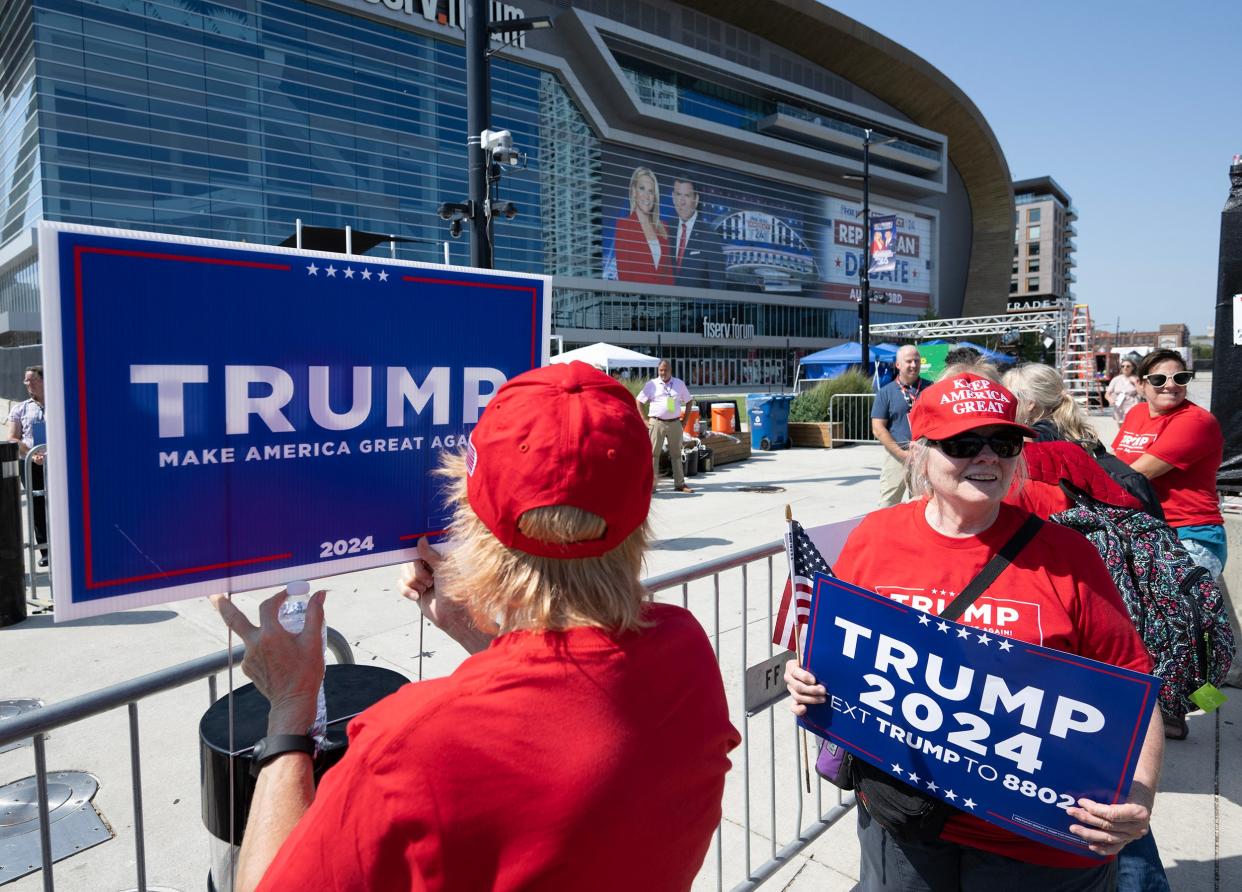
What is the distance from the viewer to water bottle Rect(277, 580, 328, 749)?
1193 millimetres

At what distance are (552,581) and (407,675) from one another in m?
3.89

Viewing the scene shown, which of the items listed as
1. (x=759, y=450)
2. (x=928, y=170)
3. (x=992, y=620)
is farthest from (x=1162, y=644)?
(x=928, y=170)

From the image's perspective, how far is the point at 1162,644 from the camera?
240cm

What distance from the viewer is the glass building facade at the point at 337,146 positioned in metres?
29.4

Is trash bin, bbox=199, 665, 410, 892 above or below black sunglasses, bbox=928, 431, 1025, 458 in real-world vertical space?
below

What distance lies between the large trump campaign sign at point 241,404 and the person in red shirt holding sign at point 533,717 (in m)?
0.28

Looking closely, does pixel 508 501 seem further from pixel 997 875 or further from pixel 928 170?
pixel 928 170

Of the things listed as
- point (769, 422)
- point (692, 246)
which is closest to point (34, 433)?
point (769, 422)

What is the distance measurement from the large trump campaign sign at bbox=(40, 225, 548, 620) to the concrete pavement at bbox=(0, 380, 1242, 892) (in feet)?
1.33

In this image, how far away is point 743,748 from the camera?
11.0 ft

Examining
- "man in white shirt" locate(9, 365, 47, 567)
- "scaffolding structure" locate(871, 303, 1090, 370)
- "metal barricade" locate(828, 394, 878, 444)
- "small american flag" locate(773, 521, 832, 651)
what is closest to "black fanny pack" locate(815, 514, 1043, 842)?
"small american flag" locate(773, 521, 832, 651)

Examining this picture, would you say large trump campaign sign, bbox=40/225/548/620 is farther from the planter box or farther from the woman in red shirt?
the woman in red shirt

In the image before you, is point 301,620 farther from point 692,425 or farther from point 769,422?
point 769,422

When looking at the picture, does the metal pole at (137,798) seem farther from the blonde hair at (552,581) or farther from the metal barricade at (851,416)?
the metal barricade at (851,416)
